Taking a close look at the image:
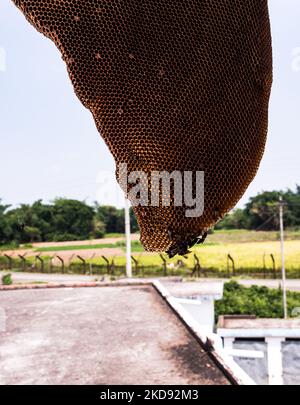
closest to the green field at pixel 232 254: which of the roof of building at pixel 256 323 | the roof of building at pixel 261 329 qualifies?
the roof of building at pixel 256 323

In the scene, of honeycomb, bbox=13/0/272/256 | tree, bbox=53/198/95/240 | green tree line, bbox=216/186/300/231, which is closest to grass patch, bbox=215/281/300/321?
tree, bbox=53/198/95/240

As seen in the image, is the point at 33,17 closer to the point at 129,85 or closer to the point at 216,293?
the point at 129,85

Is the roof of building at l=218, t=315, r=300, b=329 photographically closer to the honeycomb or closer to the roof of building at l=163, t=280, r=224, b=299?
the roof of building at l=163, t=280, r=224, b=299

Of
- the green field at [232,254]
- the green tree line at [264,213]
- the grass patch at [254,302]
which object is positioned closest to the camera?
the grass patch at [254,302]

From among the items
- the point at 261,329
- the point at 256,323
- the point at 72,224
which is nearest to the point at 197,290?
the point at 256,323

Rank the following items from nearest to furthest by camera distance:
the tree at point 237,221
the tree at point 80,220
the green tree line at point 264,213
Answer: the tree at point 80,220
the green tree line at point 264,213
the tree at point 237,221

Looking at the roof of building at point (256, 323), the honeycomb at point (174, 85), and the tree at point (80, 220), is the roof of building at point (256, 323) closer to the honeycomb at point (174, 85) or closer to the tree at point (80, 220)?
the honeycomb at point (174, 85)
